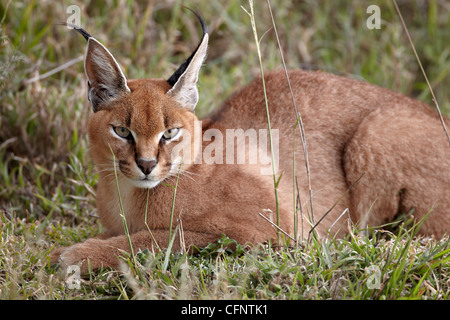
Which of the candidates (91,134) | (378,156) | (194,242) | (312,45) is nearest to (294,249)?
(194,242)

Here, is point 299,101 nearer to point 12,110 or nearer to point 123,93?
point 123,93

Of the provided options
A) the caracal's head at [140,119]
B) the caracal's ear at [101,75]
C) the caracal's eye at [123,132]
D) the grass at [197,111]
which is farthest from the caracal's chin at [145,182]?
the caracal's ear at [101,75]

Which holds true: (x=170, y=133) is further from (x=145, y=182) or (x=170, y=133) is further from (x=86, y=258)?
(x=86, y=258)

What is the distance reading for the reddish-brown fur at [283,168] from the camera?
3834 millimetres

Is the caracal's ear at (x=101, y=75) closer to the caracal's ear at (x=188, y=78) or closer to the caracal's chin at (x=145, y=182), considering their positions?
the caracal's ear at (x=188, y=78)

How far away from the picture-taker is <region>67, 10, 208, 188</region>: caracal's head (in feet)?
12.3

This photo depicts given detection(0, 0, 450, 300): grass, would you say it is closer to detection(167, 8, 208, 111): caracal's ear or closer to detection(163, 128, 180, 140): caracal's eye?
detection(163, 128, 180, 140): caracal's eye

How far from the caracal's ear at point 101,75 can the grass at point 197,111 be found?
77 centimetres

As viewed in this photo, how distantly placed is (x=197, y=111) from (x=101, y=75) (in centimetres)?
252

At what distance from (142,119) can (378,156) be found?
73.1 inches

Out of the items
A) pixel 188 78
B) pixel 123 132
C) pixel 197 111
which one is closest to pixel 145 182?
pixel 123 132

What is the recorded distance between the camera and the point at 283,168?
4.53m

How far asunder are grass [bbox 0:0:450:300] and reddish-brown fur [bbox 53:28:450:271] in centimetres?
23

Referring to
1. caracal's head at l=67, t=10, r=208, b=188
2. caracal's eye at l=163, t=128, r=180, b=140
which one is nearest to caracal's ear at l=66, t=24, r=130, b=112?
caracal's head at l=67, t=10, r=208, b=188
